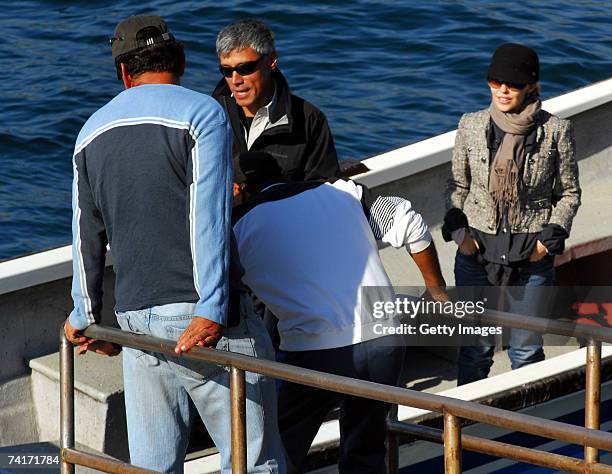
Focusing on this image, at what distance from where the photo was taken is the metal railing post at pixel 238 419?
3.01 meters

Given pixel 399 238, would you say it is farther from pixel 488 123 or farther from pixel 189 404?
pixel 488 123

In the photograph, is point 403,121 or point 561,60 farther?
point 561,60

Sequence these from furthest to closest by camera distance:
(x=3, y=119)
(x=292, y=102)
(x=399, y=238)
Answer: (x=3, y=119)
(x=292, y=102)
(x=399, y=238)

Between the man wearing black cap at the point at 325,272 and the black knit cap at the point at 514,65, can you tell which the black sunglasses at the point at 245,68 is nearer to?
the man wearing black cap at the point at 325,272

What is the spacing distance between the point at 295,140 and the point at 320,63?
7255 mm

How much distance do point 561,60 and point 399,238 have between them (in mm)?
7912

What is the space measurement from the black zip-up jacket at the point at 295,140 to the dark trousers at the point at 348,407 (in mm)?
662

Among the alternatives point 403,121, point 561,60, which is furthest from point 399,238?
point 561,60

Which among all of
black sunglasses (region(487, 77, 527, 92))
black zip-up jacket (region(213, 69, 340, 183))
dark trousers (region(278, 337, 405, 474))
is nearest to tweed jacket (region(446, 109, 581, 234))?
black sunglasses (region(487, 77, 527, 92))

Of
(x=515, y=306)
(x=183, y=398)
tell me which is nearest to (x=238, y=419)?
(x=183, y=398)

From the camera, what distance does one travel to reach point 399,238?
347cm

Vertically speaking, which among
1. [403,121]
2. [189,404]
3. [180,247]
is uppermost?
[180,247]

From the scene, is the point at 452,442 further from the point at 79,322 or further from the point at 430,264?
the point at 79,322

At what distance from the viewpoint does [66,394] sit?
329cm
